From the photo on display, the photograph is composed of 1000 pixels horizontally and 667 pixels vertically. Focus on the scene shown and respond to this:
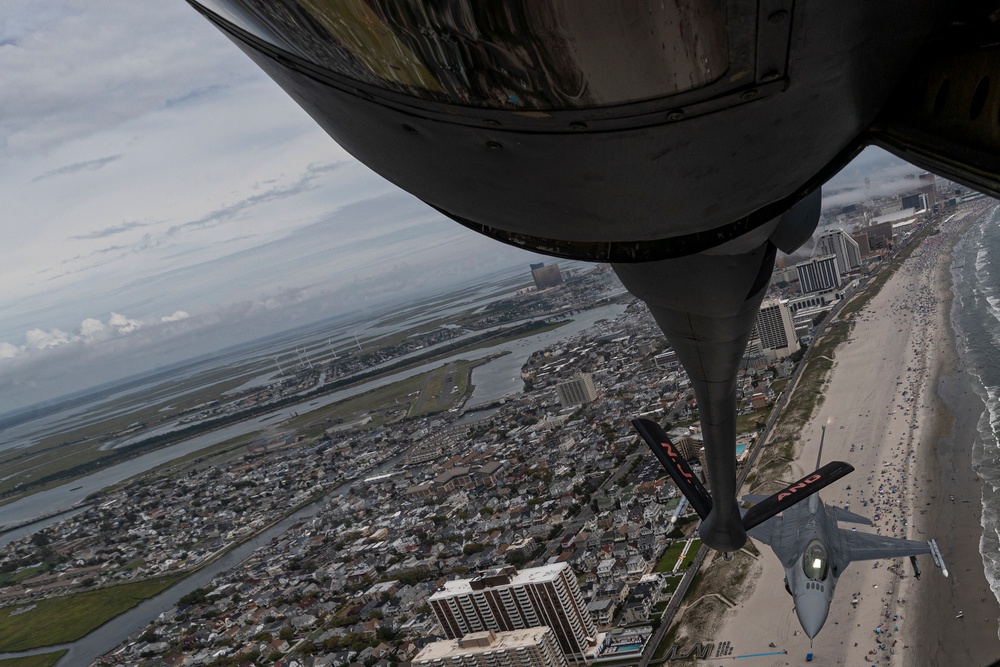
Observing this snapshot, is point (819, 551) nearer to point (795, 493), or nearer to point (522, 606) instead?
point (522, 606)

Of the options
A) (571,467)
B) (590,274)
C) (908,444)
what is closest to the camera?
(908,444)

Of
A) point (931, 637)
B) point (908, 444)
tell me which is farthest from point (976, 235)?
point (931, 637)

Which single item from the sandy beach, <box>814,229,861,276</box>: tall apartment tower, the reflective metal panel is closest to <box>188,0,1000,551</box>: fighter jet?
the reflective metal panel

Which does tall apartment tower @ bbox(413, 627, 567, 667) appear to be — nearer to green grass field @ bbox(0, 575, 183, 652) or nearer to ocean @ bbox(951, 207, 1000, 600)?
ocean @ bbox(951, 207, 1000, 600)

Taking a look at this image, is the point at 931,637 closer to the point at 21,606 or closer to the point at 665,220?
the point at 665,220

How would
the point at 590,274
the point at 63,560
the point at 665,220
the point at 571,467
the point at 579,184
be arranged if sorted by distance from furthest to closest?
the point at 590,274 → the point at 63,560 → the point at 571,467 → the point at 665,220 → the point at 579,184
